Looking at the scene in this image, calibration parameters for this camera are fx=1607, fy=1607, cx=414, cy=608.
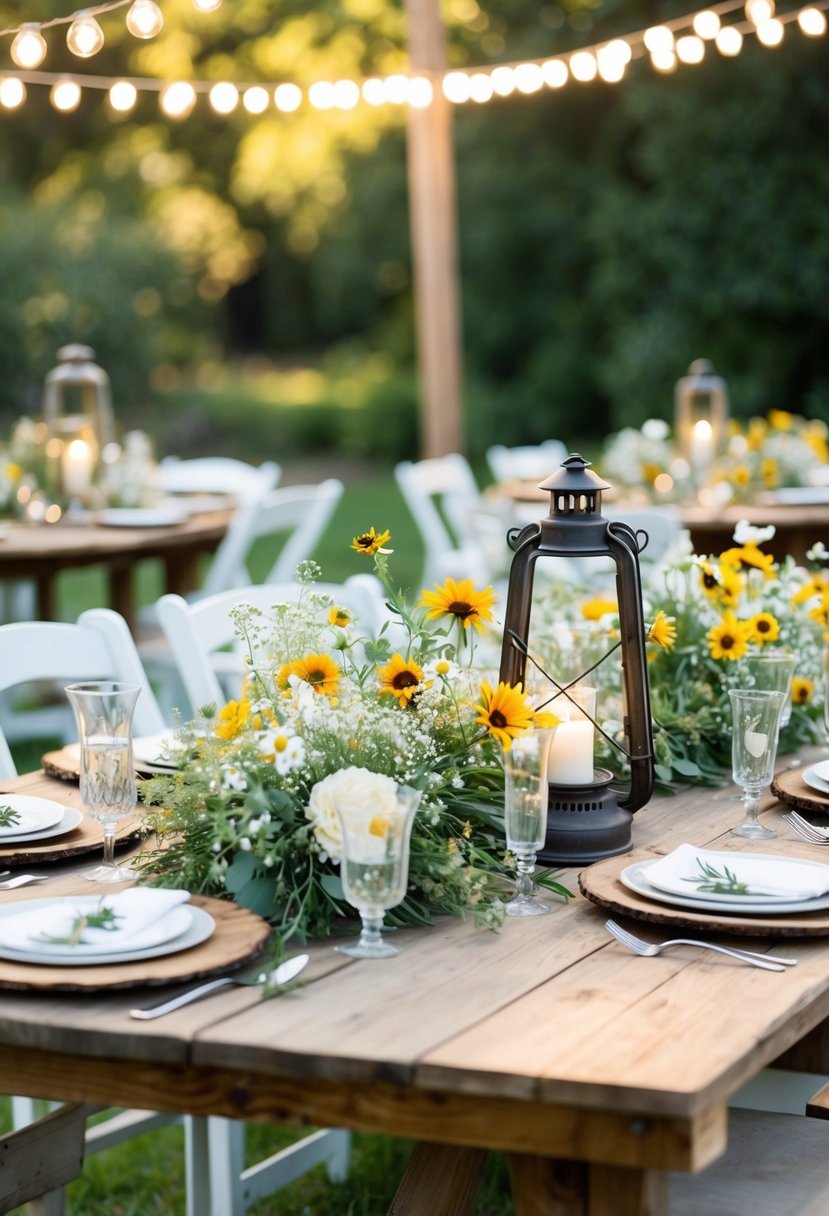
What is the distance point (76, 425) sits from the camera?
543 centimetres

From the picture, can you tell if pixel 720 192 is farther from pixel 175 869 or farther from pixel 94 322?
pixel 175 869

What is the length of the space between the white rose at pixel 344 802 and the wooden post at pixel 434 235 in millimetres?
5435

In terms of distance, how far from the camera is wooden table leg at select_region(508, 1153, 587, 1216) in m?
1.52

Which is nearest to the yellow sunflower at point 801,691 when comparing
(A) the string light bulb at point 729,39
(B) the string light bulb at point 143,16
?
(B) the string light bulb at point 143,16

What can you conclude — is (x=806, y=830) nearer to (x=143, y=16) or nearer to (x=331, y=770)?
(x=331, y=770)

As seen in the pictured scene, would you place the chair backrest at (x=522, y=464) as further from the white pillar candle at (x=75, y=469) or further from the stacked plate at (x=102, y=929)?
the stacked plate at (x=102, y=929)

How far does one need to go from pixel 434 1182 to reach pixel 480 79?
4.90m

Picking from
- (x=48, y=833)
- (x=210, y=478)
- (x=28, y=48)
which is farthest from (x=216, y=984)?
(x=210, y=478)

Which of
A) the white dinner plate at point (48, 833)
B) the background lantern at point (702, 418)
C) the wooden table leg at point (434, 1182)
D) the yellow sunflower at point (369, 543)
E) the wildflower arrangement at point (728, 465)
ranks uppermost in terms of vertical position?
the background lantern at point (702, 418)

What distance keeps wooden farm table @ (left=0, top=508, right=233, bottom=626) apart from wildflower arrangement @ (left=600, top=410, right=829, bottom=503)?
1.41 meters

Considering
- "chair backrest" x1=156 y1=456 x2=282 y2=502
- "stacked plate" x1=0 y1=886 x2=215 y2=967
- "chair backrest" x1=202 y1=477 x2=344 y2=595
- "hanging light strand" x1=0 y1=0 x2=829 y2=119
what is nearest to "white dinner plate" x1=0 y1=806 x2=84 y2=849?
"stacked plate" x1=0 y1=886 x2=215 y2=967

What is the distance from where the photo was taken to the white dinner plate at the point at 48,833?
204 centimetres

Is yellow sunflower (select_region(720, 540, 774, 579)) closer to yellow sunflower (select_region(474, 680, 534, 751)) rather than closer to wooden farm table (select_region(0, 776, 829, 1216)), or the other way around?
yellow sunflower (select_region(474, 680, 534, 751))

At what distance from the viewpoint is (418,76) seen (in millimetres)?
6074
